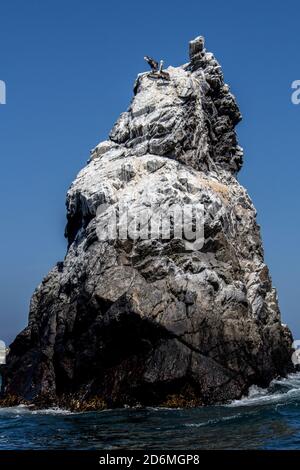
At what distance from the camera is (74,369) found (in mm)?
42000

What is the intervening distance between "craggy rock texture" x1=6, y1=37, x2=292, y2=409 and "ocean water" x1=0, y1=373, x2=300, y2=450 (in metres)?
2.57

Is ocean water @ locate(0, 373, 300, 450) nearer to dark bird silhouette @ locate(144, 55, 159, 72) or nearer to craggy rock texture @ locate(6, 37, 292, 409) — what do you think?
craggy rock texture @ locate(6, 37, 292, 409)

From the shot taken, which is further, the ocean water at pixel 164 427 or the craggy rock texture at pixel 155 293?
the craggy rock texture at pixel 155 293

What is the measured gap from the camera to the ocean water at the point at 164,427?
1045 inches

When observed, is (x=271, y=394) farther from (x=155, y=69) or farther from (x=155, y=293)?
(x=155, y=69)

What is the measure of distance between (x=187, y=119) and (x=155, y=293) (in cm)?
1791

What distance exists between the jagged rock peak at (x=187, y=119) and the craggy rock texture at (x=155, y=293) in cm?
15

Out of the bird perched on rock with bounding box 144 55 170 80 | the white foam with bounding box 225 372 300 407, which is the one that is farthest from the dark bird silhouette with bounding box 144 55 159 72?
the white foam with bounding box 225 372 300 407

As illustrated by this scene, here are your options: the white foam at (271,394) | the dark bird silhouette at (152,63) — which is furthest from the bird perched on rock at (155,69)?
the white foam at (271,394)

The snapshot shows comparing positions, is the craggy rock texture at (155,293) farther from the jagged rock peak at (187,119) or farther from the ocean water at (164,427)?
the ocean water at (164,427)

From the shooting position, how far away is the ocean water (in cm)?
2653

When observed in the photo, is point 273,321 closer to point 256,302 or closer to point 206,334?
point 256,302

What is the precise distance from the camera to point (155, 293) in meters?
41.1

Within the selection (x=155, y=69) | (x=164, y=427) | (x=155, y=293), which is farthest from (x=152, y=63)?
(x=164, y=427)
